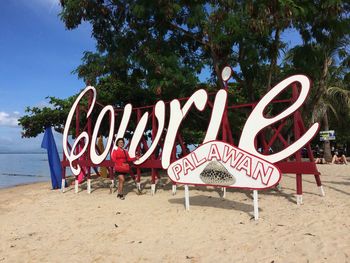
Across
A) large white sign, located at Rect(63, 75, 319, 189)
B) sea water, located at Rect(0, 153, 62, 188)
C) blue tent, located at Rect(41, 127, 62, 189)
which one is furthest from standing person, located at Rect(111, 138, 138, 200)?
sea water, located at Rect(0, 153, 62, 188)

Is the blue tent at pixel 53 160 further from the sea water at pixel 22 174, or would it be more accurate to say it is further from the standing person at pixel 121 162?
the sea water at pixel 22 174

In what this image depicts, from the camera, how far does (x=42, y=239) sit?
8.73 metres

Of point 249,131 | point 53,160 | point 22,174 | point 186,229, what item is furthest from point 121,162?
point 22,174

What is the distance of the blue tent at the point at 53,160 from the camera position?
680 inches

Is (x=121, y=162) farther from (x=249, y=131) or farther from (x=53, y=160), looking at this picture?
(x=53, y=160)

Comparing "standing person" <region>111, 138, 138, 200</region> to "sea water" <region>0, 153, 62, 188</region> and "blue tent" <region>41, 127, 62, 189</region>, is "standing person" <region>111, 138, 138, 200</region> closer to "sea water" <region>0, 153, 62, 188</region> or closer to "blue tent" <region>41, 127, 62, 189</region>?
"blue tent" <region>41, 127, 62, 189</region>

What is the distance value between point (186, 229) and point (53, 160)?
10270 mm

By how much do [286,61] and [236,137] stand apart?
793cm

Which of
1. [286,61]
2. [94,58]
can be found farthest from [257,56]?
[286,61]

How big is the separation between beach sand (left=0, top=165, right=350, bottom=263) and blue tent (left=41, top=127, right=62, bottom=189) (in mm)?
4430

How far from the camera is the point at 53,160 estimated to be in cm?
1725

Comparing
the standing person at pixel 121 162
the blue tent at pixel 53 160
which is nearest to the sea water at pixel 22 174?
the blue tent at pixel 53 160

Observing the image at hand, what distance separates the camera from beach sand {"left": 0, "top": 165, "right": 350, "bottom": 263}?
22.8 feet

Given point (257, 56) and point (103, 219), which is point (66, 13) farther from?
point (103, 219)
